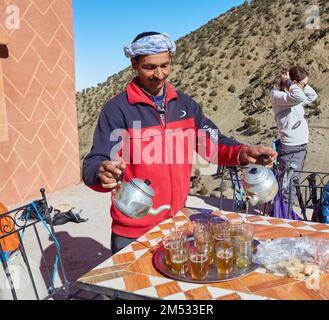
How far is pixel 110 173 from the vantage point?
1.73m

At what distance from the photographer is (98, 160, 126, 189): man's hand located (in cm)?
172

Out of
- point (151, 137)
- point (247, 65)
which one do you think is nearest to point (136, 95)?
point (151, 137)

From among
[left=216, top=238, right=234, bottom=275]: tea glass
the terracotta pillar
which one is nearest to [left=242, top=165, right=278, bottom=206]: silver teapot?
[left=216, top=238, right=234, bottom=275]: tea glass

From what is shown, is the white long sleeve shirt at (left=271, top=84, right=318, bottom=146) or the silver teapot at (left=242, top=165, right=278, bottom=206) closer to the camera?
the silver teapot at (left=242, top=165, right=278, bottom=206)

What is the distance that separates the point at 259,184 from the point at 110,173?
692 millimetres

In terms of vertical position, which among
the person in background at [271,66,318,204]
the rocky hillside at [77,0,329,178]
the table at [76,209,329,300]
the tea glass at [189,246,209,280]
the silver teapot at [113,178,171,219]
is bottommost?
the table at [76,209,329,300]

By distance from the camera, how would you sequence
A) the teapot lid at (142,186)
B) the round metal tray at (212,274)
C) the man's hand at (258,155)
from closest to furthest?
the round metal tray at (212,274) → the teapot lid at (142,186) → the man's hand at (258,155)

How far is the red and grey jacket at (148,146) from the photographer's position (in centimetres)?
214

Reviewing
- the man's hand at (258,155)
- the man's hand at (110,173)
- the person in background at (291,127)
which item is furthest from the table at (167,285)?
the person in background at (291,127)

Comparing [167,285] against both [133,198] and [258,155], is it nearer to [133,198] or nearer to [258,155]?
[133,198]

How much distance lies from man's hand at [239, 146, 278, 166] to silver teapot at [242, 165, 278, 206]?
15 centimetres

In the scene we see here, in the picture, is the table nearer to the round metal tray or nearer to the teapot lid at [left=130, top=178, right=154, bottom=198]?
the round metal tray

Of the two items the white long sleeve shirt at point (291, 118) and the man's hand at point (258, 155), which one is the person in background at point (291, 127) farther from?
the man's hand at point (258, 155)
